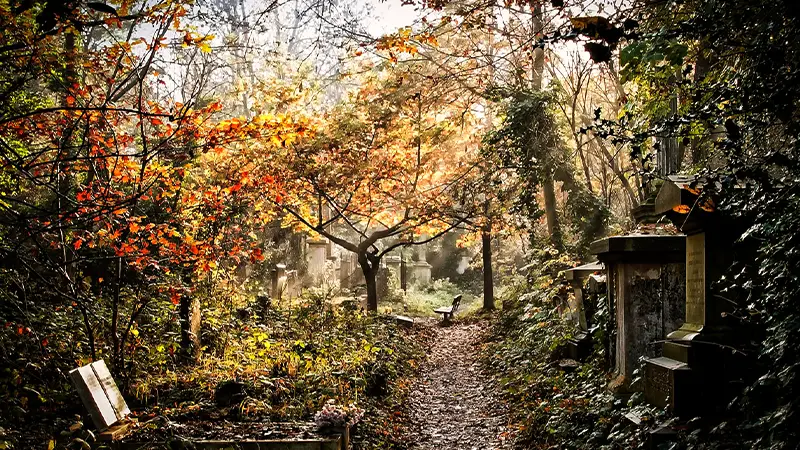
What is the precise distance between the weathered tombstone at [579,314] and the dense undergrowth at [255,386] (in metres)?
2.96

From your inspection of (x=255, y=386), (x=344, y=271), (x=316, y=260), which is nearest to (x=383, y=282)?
(x=344, y=271)

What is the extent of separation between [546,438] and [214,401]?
13.6 feet

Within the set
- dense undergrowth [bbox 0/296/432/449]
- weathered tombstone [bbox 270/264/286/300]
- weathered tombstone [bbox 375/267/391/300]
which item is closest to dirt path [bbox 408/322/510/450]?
dense undergrowth [bbox 0/296/432/449]

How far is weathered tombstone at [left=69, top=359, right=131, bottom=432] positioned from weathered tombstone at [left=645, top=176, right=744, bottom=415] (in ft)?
18.8

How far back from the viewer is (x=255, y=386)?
7797 mm

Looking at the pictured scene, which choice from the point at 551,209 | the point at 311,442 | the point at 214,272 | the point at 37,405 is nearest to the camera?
the point at 311,442

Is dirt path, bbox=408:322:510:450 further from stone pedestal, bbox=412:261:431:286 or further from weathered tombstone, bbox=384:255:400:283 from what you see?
stone pedestal, bbox=412:261:431:286

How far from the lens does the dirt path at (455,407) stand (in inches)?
309

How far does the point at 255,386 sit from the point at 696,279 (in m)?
5.48

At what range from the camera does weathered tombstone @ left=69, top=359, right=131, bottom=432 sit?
20.5 feet

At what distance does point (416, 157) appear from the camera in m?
16.8

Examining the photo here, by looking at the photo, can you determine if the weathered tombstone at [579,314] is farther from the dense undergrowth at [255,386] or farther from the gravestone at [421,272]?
the gravestone at [421,272]

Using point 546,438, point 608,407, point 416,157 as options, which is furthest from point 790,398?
point 416,157

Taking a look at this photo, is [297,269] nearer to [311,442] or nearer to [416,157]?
[416,157]
